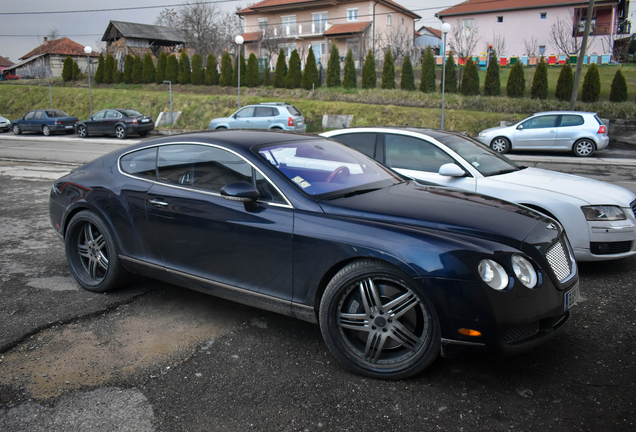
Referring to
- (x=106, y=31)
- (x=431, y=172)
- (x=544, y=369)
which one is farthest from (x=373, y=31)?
(x=544, y=369)

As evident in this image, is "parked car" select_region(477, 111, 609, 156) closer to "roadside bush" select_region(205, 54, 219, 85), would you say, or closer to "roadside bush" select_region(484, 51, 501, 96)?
"roadside bush" select_region(484, 51, 501, 96)

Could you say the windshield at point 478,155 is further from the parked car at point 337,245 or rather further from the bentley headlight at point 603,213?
the parked car at point 337,245

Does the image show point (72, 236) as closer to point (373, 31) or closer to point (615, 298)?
point (615, 298)

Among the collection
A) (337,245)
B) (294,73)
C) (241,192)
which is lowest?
(337,245)

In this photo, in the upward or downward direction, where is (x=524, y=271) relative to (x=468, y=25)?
downward

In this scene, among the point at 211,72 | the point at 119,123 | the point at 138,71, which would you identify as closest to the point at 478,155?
the point at 119,123

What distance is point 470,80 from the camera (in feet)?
Answer: 91.5

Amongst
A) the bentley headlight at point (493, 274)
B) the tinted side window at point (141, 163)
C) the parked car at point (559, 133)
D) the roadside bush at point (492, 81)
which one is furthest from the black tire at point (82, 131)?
the bentley headlight at point (493, 274)

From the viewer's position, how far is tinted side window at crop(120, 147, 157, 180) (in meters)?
4.21

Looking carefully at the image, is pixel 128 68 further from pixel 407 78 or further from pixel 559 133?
pixel 559 133

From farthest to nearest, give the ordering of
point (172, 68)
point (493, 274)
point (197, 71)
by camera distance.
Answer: point (172, 68), point (197, 71), point (493, 274)

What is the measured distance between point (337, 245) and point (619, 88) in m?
26.9

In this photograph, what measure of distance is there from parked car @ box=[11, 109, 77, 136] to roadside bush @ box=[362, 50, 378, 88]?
17.2 metres

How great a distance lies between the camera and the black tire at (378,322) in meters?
2.91
